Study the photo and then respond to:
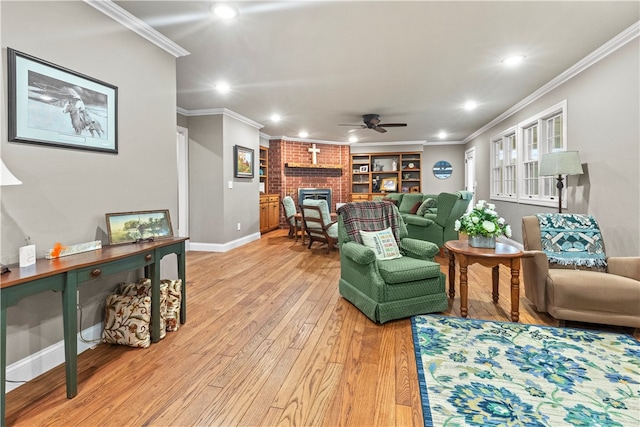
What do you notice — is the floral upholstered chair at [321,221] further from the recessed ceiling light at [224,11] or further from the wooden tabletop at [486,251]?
the recessed ceiling light at [224,11]

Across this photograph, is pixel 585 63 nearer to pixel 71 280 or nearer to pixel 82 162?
pixel 82 162

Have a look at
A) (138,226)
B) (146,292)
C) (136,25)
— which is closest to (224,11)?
(136,25)

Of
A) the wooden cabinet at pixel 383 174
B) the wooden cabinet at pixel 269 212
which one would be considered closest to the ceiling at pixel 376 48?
the wooden cabinet at pixel 269 212

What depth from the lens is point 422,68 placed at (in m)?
3.60

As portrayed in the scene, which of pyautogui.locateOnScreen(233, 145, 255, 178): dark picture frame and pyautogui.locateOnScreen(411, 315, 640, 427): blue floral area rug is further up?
pyautogui.locateOnScreen(233, 145, 255, 178): dark picture frame

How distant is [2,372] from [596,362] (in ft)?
10.7

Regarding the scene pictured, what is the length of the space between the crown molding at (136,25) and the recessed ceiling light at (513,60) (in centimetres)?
335

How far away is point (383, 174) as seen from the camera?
9445 millimetres

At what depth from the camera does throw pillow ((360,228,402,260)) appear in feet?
9.82

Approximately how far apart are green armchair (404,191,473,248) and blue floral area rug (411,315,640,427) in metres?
2.68

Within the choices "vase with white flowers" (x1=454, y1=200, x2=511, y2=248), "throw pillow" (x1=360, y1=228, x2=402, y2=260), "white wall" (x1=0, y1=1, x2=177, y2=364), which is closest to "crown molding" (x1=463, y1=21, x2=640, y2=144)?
"vase with white flowers" (x1=454, y1=200, x2=511, y2=248)

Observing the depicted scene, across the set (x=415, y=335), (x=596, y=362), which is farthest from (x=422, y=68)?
(x=596, y=362)

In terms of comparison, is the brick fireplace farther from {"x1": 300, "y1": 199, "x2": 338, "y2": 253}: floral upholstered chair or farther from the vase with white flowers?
the vase with white flowers

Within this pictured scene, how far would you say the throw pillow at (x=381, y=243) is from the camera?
299 centimetres
